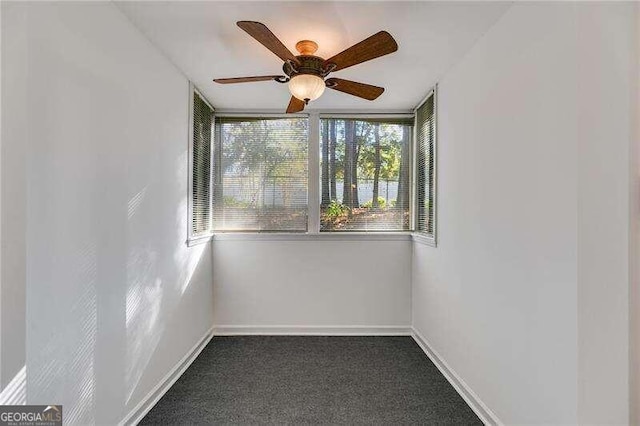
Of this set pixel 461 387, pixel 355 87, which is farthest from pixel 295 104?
pixel 461 387

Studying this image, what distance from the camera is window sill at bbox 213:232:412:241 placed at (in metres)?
3.30

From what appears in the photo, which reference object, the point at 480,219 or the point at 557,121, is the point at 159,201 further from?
the point at 557,121

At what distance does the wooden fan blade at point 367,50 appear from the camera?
1.58m

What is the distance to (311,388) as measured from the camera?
7.43 feet

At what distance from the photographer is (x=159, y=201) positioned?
7.05 feet

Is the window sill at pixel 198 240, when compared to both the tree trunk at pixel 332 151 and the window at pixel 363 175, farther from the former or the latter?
the tree trunk at pixel 332 151

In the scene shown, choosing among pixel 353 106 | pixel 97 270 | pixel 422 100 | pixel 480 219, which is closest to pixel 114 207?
pixel 97 270

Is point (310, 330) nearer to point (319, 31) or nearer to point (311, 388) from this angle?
point (311, 388)

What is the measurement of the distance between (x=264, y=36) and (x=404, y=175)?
7.32ft

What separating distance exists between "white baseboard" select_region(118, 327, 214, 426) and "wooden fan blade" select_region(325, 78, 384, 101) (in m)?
2.30

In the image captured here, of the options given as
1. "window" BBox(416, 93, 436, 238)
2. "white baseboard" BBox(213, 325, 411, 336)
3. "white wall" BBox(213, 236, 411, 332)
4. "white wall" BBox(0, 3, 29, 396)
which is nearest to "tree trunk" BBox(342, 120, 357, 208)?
"white wall" BBox(213, 236, 411, 332)

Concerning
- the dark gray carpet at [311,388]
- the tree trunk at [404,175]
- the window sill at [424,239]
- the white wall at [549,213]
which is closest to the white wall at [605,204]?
the white wall at [549,213]

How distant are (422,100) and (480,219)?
1569 mm

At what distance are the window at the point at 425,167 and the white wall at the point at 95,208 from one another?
2.19 meters
